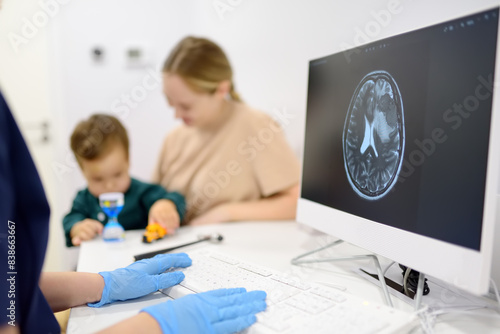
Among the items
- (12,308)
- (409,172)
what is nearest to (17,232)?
(12,308)

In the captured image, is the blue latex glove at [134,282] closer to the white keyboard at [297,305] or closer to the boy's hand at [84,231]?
the white keyboard at [297,305]

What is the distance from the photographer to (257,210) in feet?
4.44

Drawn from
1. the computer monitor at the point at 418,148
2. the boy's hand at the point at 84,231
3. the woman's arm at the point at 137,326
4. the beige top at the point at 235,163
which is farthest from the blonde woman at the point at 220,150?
the woman's arm at the point at 137,326

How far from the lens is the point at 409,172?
63cm

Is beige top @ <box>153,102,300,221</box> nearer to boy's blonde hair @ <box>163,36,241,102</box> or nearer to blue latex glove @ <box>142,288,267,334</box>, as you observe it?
boy's blonde hair @ <box>163,36,241,102</box>

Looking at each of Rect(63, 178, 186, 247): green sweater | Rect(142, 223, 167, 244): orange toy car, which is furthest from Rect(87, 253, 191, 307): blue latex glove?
Rect(63, 178, 186, 247): green sweater

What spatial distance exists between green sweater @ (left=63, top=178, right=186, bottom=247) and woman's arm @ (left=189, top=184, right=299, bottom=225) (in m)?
0.13

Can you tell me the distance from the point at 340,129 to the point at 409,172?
0.70 ft

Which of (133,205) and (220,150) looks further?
(220,150)

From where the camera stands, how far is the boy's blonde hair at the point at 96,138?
1.24 m

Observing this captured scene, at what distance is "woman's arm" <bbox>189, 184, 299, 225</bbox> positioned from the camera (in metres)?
1.35

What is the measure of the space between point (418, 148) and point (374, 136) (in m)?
0.11

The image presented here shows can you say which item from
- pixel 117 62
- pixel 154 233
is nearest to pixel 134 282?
pixel 154 233

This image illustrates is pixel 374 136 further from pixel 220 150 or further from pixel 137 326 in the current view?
pixel 220 150
